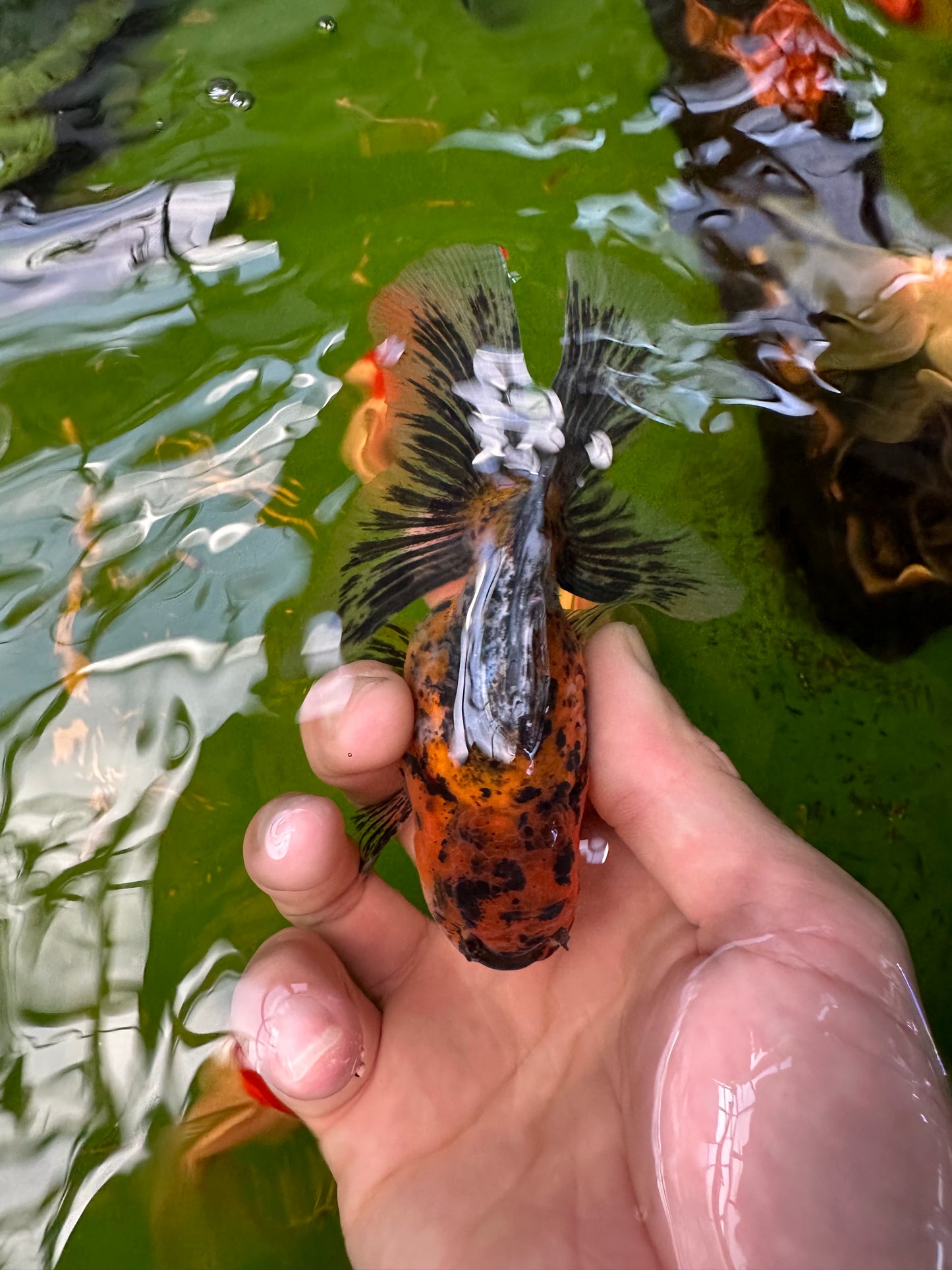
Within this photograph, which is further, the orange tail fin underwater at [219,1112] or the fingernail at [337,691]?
the orange tail fin underwater at [219,1112]

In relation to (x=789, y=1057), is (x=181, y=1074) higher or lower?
lower

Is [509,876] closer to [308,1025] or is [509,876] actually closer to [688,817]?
[688,817]

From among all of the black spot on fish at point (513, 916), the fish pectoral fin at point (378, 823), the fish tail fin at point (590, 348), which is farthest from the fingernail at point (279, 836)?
the fish tail fin at point (590, 348)

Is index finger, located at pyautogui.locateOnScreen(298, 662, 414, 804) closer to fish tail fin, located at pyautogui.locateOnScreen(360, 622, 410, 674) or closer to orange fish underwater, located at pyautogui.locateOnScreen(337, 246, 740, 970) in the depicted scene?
orange fish underwater, located at pyautogui.locateOnScreen(337, 246, 740, 970)

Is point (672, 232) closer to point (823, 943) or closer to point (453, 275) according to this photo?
point (453, 275)

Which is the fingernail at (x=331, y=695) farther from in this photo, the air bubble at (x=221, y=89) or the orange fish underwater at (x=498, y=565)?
the air bubble at (x=221, y=89)

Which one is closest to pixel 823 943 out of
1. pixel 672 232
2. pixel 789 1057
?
pixel 789 1057
